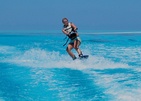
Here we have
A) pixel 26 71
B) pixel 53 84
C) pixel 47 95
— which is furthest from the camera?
pixel 26 71

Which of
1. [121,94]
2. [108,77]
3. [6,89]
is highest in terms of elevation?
[108,77]

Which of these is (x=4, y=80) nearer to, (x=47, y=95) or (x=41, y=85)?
(x=41, y=85)

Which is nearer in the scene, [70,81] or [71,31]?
[70,81]

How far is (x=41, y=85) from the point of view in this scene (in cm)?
669

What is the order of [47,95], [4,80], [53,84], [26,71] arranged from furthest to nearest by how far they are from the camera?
1. [26,71]
2. [4,80]
3. [53,84]
4. [47,95]

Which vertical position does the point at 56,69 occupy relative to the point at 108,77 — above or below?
above

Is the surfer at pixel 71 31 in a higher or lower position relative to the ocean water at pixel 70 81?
higher

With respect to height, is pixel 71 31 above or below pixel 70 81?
above

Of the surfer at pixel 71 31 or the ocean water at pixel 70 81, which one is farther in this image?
the surfer at pixel 71 31

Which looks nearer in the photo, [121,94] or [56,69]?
[121,94]

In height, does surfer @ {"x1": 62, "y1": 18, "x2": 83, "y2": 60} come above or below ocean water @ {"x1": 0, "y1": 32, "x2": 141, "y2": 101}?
above

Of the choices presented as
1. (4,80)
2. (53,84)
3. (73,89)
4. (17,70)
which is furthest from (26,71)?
(73,89)

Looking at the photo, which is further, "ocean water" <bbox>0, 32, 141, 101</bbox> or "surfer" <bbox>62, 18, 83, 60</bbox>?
"surfer" <bbox>62, 18, 83, 60</bbox>

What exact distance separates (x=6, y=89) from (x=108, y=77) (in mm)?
2415
